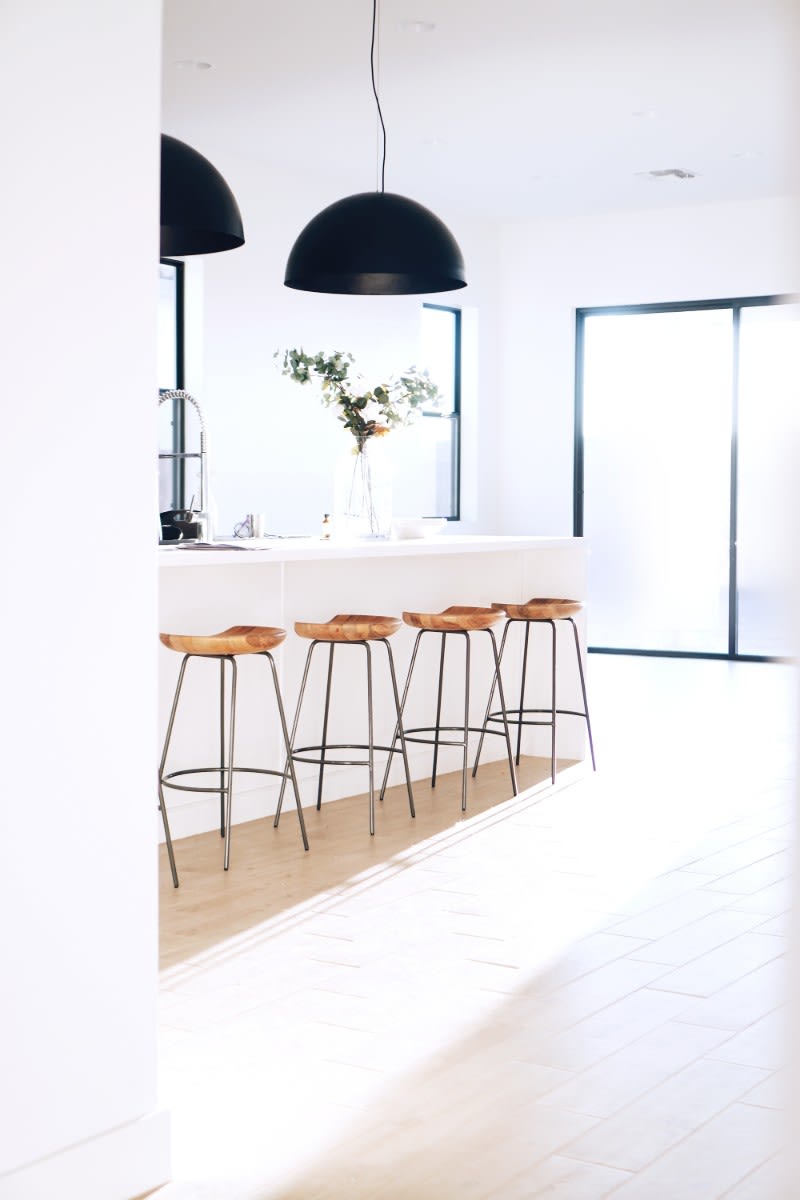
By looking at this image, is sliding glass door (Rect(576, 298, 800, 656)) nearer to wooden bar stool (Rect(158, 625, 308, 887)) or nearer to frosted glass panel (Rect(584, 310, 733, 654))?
frosted glass panel (Rect(584, 310, 733, 654))

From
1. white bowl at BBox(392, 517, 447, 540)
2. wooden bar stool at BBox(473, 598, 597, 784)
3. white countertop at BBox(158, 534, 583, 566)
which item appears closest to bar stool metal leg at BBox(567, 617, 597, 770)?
wooden bar stool at BBox(473, 598, 597, 784)

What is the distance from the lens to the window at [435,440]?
936 cm

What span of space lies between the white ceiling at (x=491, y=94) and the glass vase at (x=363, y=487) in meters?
1.88

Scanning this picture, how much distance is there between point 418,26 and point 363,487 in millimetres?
2076

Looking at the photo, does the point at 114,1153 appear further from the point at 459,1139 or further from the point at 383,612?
the point at 383,612

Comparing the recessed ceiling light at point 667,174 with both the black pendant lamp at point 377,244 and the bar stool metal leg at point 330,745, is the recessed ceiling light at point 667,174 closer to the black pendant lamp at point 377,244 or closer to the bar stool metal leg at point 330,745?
the black pendant lamp at point 377,244

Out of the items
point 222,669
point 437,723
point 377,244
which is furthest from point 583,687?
point 377,244

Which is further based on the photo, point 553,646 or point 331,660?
point 553,646

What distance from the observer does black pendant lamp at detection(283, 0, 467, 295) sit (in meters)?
4.39

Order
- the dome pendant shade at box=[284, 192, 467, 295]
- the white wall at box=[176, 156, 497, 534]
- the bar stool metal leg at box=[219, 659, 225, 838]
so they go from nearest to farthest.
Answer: the bar stool metal leg at box=[219, 659, 225, 838] < the dome pendant shade at box=[284, 192, 467, 295] < the white wall at box=[176, 156, 497, 534]

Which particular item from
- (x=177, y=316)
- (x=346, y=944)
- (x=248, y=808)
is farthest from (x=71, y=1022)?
(x=177, y=316)

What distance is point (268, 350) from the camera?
8.16 m

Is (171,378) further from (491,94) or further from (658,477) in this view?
(658,477)

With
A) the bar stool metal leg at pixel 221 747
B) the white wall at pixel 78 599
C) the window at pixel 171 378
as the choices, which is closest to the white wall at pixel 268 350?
the window at pixel 171 378
